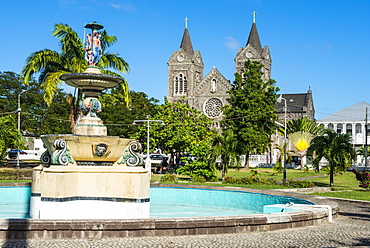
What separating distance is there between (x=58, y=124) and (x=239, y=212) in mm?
40207

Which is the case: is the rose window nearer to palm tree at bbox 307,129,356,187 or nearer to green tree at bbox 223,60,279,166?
green tree at bbox 223,60,279,166

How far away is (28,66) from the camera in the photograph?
26.6m

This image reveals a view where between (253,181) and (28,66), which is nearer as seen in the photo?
(253,181)

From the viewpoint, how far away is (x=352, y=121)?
9138 cm

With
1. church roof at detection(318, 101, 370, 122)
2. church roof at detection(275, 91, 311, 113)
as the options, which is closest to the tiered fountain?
church roof at detection(275, 91, 311, 113)

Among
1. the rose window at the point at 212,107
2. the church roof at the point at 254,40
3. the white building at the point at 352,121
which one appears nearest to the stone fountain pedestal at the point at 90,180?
the rose window at the point at 212,107

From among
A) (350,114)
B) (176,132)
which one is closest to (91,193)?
(176,132)

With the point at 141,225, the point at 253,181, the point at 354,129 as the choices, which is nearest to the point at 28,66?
the point at 253,181

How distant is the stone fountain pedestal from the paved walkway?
109 inches

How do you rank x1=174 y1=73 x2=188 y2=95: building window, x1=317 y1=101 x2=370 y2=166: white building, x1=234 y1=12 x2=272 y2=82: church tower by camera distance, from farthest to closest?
x1=174 y1=73 x2=188 y2=95: building window, x1=317 y1=101 x2=370 y2=166: white building, x1=234 y1=12 x2=272 y2=82: church tower

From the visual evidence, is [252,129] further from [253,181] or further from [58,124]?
[253,181]

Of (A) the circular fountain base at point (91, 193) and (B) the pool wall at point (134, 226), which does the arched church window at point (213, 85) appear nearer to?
(A) the circular fountain base at point (91, 193)

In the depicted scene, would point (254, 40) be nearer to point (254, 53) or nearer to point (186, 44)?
point (254, 53)

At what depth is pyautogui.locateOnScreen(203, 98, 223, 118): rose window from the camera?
8738 centimetres
